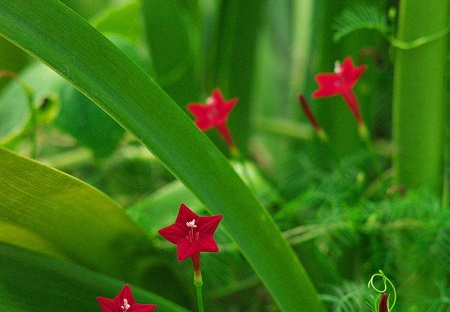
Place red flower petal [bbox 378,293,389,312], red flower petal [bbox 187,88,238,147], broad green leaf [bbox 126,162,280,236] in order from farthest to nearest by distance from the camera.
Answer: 1. broad green leaf [bbox 126,162,280,236]
2. red flower petal [bbox 187,88,238,147]
3. red flower petal [bbox 378,293,389,312]

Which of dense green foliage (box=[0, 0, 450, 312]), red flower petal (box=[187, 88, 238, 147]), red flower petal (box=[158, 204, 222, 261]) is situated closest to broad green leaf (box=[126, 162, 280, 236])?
dense green foliage (box=[0, 0, 450, 312])

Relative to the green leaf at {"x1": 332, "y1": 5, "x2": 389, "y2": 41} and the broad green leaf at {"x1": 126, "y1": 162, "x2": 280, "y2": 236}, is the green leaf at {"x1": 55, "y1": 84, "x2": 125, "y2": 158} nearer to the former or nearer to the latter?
the broad green leaf at {"x1": 126, "y1": 162, "x2": 280, "y2": 236}

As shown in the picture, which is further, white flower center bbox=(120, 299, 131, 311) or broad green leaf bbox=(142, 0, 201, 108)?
broad green leaf bbox=(142, 0, 201, 108)

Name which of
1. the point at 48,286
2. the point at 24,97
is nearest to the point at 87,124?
the point at 24,97

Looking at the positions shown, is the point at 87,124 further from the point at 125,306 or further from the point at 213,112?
the point at 125,306

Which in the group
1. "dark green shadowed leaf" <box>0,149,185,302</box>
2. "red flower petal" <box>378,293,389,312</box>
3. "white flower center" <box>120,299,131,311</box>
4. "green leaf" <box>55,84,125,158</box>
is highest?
"green leaf" <box>55,84,125,158</box>

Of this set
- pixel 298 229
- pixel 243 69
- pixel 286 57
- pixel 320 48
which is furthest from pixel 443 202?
pixel 286 57

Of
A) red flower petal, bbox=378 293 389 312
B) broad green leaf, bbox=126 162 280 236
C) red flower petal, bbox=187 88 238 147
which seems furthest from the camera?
broad green leaf, bbox=126 162 280 236
